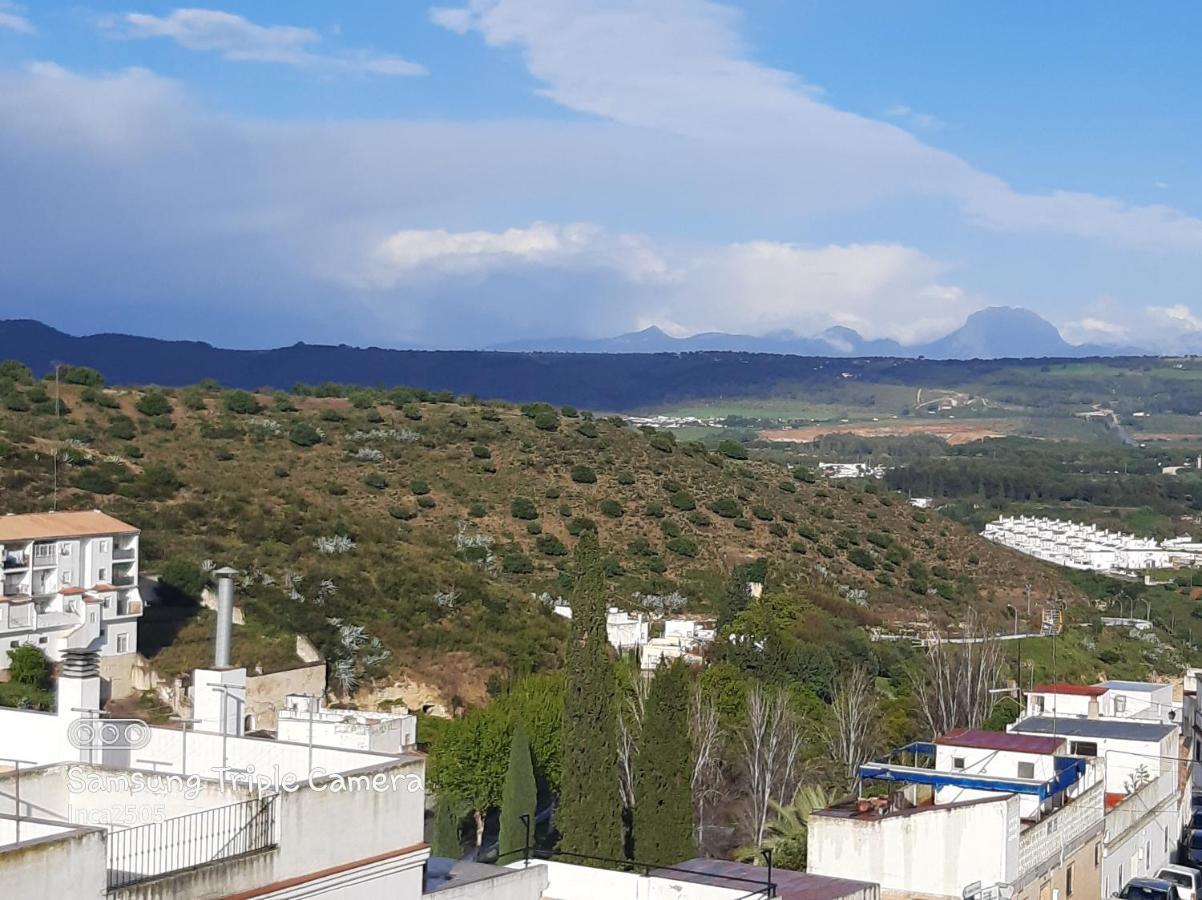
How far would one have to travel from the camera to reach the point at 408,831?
1239cm

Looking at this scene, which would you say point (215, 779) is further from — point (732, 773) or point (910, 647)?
point (910, 647)

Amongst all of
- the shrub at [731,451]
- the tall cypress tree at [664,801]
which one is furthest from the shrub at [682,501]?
the tall cypress tree at [664,801]

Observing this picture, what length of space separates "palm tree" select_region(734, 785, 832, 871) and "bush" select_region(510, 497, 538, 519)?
3363 cm

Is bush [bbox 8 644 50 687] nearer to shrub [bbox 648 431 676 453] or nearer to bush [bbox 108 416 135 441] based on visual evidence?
bush [bbox 108 416 135 441]

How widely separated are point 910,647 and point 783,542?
42.9 feet

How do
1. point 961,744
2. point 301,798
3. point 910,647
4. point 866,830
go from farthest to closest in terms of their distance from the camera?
point 910,647
point 961,744
point 866,830
point 301,798

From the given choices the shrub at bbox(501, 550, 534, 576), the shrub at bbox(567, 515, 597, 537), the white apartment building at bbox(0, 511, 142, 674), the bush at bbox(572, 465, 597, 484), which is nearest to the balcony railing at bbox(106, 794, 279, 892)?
the white apartment building at bbox(0, 511, 142, 674)

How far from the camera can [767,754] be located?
33.5m

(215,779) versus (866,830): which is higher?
(215,779)

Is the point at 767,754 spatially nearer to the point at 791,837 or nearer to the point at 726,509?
the point at 791,837

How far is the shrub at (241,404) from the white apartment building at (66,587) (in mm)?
28990

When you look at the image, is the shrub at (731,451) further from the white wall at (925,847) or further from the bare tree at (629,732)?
the white wall at (925,847)

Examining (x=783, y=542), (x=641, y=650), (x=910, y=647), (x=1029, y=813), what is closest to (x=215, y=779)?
(x=1029, y=813)

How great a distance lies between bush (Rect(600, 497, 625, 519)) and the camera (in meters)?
61.6
